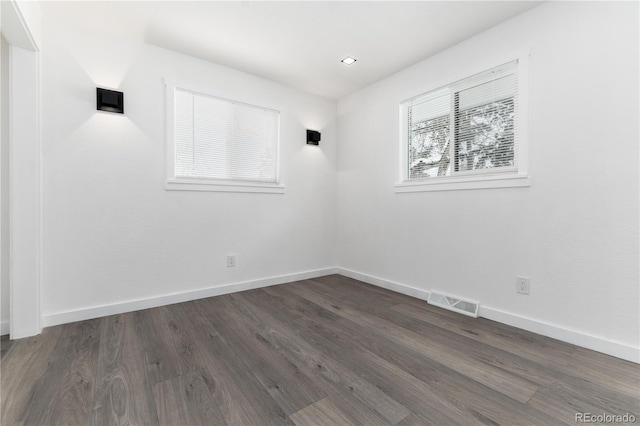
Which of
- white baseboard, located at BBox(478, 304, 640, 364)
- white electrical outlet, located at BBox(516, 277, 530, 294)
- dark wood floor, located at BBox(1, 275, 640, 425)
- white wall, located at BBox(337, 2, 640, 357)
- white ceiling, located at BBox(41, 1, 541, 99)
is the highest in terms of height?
white ceiling, located at BBox(41, 1, 541, 99)

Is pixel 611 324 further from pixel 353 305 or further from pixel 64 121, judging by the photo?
pixel 64 121

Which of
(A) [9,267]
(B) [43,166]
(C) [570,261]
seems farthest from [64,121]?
(C) [570,261]

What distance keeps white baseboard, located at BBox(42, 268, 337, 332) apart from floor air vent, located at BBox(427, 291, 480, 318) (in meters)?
1.67

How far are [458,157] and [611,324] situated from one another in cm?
169

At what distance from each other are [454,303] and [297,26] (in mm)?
2920

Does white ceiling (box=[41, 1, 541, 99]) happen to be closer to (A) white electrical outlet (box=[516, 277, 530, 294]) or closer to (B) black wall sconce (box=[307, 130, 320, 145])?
(B) black wall sconce (box=[307, 130, 320, 145])

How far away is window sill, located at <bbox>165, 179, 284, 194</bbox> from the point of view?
2841mm

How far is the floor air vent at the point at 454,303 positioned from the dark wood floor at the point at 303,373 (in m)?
0.16

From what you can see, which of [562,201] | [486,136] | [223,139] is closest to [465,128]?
[486,136]

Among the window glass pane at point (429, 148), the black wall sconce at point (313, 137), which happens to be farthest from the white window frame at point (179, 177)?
the window glass pane at point (429, 148)

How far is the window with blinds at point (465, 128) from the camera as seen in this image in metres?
2.41

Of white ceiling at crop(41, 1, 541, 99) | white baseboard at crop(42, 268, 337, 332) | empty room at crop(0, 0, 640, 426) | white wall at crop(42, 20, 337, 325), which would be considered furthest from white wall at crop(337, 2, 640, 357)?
white wall at crop(42, 20, 337, 325)

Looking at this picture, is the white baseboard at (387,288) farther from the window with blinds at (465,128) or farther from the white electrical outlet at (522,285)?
the window with blinds at (465,128)

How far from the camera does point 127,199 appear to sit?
8.51ft
